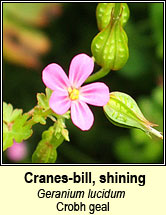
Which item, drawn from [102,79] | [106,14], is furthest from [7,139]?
[102,79]

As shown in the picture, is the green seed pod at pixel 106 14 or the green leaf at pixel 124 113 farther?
the green seed pod at pixel 106 14

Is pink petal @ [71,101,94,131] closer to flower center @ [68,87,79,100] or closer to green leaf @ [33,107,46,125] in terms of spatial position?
flower center @ [68,87,79,100]

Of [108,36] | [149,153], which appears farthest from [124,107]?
[149,153]

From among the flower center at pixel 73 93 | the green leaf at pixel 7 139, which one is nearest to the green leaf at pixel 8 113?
the green leaf at pixel 7 139

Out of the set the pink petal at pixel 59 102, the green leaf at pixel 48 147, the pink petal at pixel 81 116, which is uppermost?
the pink petal at pixel 59 102

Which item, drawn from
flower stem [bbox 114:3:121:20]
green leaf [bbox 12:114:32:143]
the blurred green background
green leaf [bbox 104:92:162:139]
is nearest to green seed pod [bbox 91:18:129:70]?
flower stem [bbox 114:3:121:20]

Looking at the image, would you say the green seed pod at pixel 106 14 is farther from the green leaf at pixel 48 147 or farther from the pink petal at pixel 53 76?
the green leaf at pixel 48 147

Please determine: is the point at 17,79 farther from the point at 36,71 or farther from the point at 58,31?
the point at 58,31
